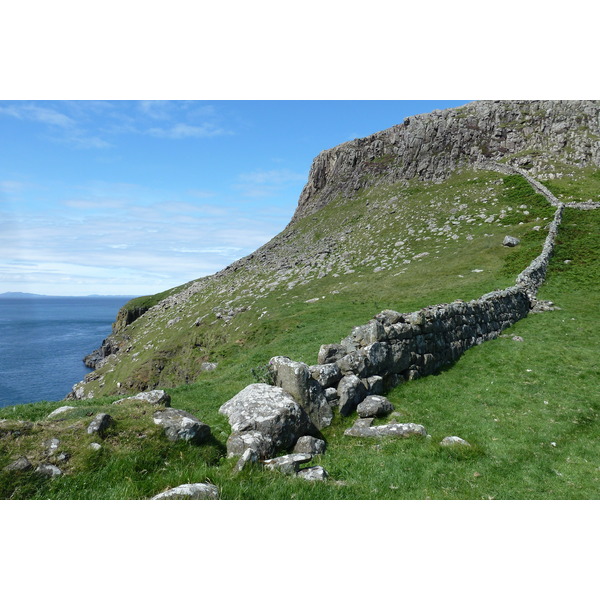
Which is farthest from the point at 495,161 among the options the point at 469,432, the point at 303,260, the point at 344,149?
the point at 469,432

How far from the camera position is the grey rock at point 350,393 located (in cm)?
1498

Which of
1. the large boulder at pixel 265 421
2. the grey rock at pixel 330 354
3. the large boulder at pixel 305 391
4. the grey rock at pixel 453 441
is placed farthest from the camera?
the grey rock at pixel 330 354

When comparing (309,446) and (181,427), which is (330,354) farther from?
(181,427)

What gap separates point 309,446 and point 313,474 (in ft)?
7.38

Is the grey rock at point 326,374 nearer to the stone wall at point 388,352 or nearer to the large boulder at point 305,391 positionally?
the stone wall at point 388,352

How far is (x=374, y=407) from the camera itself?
15.0 m

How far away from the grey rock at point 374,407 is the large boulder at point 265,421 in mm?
2833

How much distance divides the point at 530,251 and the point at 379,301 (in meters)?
18.6

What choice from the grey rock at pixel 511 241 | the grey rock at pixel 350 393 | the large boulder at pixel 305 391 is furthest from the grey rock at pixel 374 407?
the grey rock at pixel 511 241

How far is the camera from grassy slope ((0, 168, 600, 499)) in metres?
8.58

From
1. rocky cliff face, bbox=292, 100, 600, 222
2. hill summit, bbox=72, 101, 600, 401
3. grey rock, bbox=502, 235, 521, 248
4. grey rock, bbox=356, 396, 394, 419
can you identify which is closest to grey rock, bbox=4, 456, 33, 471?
grey rock, bbox=356, 396, 394, 419

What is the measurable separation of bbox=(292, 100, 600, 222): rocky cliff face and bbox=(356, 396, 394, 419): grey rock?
68.6 metres

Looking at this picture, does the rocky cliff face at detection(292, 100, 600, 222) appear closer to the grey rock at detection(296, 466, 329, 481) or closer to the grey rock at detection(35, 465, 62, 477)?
the grey rock at detection(296, 466, 329, 481)

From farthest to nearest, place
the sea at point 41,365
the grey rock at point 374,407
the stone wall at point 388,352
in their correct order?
the sea at point 41,365 → the grey rock at point 374,407 → the stone wall at point 388,352
